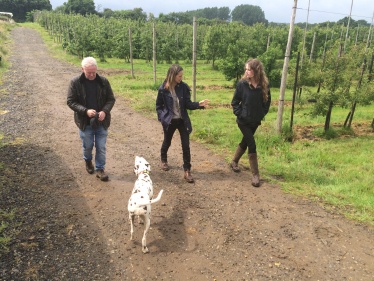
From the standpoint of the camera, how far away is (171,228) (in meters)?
3.58

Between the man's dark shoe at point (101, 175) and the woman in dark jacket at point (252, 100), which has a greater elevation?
the woman in dark jacket at point (252, 100)

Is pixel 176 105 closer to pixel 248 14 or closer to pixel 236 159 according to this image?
pixel 236 159

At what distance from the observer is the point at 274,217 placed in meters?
3.85

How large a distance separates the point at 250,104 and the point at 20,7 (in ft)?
283

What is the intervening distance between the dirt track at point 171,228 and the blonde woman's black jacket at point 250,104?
1.15m

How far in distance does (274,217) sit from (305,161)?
2476 mm

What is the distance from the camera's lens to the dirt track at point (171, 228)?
9.52 feet

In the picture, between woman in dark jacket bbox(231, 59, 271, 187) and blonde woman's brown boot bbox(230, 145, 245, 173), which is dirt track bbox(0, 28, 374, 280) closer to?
blonde woman's brown boot bbox(230, 145, 245, 173)

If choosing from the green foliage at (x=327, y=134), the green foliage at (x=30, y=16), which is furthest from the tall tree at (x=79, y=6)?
the green foliage at (x=327, y=134)

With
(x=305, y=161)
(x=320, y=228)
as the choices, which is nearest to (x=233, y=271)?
(x=320, y=228)

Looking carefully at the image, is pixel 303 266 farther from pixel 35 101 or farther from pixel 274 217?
pixel 35 101

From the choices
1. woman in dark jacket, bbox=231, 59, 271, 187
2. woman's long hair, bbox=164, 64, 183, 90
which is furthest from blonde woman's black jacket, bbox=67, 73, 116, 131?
woman in dark jacket, bbox=231, 59, 271, 187

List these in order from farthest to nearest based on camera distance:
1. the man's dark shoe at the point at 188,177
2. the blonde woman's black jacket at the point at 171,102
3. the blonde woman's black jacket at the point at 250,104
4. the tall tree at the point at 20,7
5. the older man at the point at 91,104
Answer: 1. the tall tree at the point at 20,7
2. the man's dark shoe at the point at 188,177
3. the blonde woman's black jacket at the point at 171,102
4. the blonde woman's black jacket at the point at 250,104
5. the older man at the point at 91,104

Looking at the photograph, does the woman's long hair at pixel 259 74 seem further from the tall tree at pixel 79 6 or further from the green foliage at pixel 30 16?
the tall tree at pixel 79 6
